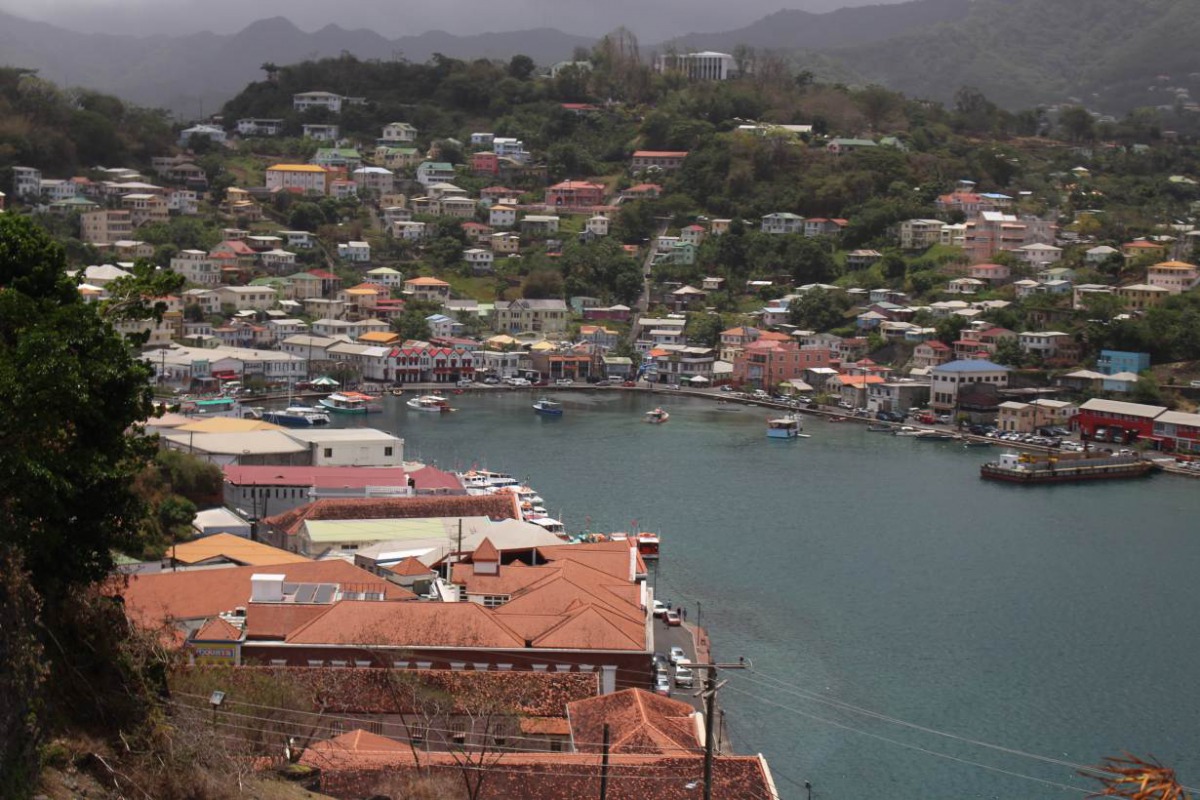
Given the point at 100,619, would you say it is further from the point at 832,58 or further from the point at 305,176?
the point at 832,58

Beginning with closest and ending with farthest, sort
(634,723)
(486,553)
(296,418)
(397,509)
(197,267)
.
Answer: (634,723), (486,553), (397,509), (296,418), (197,267)

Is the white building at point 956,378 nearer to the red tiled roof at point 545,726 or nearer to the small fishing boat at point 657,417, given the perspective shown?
the small fishing boat at point 657,417

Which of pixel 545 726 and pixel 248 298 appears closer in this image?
pixel 545 726

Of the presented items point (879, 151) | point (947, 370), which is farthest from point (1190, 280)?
point (879, 151)

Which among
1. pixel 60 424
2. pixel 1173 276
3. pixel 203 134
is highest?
pixel 203 134

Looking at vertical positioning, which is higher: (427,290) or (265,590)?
(265,590)

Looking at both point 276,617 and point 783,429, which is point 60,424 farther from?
point 783,429

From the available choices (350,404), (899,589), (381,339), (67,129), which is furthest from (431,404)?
(67,129)

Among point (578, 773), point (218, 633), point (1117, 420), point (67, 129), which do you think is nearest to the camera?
point (578, 773)
